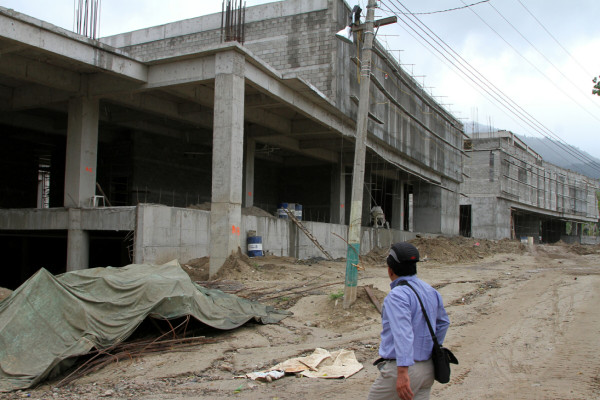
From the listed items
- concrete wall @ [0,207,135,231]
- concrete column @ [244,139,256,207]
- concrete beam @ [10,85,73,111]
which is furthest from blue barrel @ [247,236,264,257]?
concrete beam @ [10,85,73,111]

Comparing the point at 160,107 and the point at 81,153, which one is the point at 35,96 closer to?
the point at 81,153

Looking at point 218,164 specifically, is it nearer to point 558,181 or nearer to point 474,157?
point 474,157

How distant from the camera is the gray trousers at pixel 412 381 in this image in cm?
326

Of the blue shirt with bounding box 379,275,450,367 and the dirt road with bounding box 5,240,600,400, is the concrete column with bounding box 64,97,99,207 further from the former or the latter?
the blue shirt with bounding box 379,275,450,367

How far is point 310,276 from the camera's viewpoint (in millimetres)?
16234

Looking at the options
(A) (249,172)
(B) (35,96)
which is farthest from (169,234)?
(A) (249,172)

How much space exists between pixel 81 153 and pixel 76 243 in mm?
→ 3357

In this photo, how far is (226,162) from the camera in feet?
50.7

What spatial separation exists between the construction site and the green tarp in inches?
1.3

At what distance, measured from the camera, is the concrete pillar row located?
17.9 meters

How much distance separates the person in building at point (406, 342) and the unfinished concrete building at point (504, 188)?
153 ft

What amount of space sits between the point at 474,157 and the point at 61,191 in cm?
3897

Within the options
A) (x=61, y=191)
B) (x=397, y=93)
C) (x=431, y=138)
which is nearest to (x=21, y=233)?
(x=61, y=191)

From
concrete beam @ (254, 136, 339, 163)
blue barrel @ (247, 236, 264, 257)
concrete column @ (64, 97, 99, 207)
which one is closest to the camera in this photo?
concrete column @ (64, 97, 99, 207)
